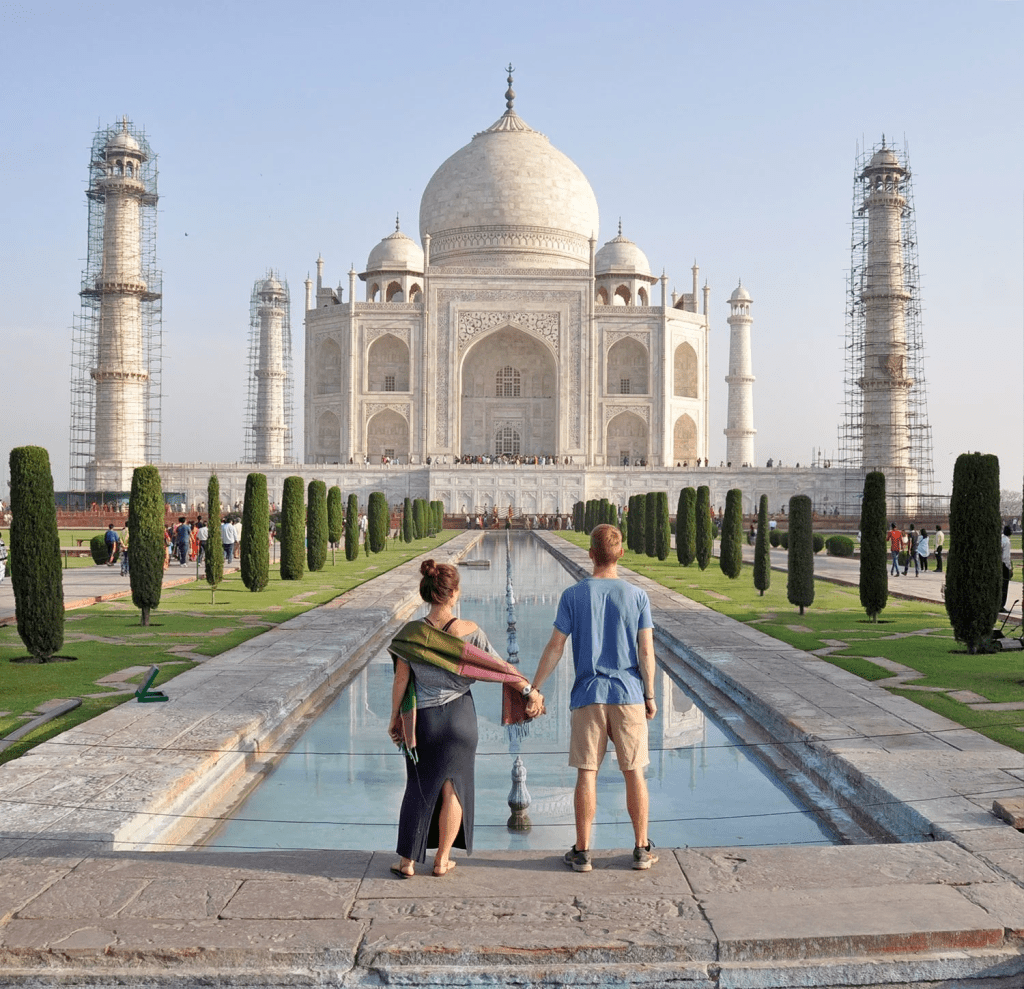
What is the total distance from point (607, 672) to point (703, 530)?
12844 millimetres

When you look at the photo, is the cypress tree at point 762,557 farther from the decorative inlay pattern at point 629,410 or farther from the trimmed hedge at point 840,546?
the decorative inlay pattern at point 629,410

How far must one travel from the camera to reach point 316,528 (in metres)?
15.0

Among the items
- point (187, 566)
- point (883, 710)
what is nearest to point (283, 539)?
point (187, 566)

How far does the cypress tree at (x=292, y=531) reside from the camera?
42.7 ft

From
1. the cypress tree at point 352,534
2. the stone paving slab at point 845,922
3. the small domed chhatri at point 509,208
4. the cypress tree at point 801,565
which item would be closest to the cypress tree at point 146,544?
the cypress tree at point 801,565

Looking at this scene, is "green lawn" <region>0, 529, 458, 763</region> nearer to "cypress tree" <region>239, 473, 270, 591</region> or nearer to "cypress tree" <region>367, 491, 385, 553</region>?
"cypress tree" <region>239, 473, 270, 591</region>

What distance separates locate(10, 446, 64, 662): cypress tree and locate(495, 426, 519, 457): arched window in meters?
29.6

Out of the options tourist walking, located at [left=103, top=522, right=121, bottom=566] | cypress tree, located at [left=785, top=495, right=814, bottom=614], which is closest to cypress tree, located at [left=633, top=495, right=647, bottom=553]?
tourist walking, located at [left=103, top=522, right=121, bottom=566]

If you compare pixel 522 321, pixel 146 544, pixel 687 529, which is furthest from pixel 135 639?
pixel 522 321

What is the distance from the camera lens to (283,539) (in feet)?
42.7

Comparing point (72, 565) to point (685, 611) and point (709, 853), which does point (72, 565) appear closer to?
point (685, 611)

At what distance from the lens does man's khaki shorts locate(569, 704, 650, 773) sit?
303 cm

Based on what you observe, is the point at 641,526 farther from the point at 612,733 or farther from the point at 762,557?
the point at 612,733

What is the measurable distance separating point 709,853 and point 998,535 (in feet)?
16.2
